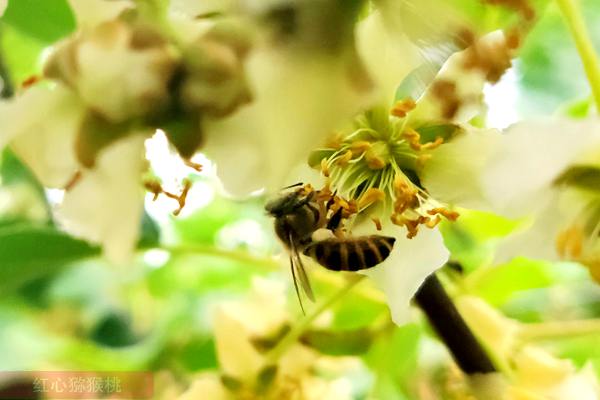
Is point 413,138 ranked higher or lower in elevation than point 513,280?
higher

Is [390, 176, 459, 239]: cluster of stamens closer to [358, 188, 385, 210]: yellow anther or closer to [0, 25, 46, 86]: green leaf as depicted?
[358, 188, 385, 210]: yellow anther

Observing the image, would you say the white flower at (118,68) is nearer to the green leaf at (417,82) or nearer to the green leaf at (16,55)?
the green leaf at (417,82)

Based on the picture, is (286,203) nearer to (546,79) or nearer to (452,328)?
(452,328)

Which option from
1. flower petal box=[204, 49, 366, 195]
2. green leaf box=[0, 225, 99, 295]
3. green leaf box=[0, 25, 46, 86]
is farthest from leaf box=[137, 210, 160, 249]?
flower petal box=[204, 49, 366, 195]

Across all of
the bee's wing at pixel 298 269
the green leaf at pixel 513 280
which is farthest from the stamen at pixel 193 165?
the green leaf at pixel 513 280

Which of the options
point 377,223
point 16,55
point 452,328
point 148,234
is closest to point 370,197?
point 377,223

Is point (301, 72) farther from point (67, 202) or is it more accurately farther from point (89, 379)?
point (89, 379)
